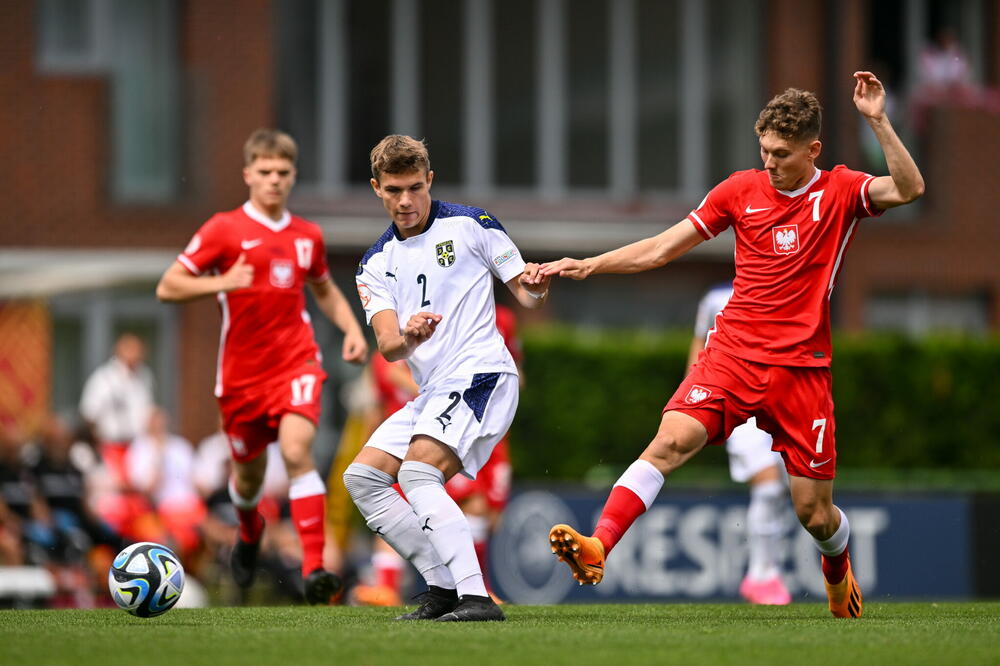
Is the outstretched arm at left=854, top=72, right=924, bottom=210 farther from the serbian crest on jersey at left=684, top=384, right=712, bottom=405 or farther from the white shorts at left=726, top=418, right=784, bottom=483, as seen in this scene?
the white shorts at left=726, top=418, right=784, bottom=483

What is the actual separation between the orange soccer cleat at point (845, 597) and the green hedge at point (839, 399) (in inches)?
337

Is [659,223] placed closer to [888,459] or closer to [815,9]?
[815,9]

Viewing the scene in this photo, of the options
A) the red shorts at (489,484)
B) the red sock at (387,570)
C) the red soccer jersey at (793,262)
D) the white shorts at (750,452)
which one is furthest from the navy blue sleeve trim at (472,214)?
the red sock at (387,570)

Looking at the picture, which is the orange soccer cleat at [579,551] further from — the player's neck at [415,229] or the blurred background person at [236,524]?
the blurred background person at [236,524]

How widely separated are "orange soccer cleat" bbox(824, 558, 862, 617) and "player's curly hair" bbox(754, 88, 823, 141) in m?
2.12

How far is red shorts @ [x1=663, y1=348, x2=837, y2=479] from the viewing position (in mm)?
7016

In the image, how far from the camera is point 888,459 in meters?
17.1

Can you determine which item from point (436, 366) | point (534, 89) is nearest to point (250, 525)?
point (436, 366)


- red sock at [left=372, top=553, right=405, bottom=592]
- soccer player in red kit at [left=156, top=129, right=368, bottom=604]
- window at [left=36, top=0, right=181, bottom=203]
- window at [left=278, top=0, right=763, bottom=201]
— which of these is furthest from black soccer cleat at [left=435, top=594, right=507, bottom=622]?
window at [left=278, top=0, right=763, bottom=201]

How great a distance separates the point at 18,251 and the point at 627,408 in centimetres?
790

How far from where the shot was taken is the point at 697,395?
7055 millimetres

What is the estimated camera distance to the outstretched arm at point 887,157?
671 cm

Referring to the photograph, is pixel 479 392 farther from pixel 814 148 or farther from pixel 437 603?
pixel 814 148

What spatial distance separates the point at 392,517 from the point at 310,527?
1710 mm
